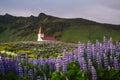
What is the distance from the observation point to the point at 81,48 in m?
15.6

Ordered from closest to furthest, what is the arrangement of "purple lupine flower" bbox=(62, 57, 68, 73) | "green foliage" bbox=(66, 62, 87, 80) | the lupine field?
"green foliage" bbox=(66, 62, 87, 80) → the lupine field → "purple lupine flower" bbox=(62, 57, 68, 73)

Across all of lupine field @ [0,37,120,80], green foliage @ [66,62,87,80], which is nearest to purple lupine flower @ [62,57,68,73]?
lupine field @ [0,37,120,80]

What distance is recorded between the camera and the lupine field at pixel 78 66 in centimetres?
1412

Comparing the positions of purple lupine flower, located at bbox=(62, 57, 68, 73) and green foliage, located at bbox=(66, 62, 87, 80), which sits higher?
purple lupine flower, located at bbox=(62, 57, 68, 73)

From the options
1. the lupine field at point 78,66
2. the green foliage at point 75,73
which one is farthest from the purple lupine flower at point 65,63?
the green foliage at point 75,73

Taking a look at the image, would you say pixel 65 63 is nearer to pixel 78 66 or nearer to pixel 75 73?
pixel 78 66

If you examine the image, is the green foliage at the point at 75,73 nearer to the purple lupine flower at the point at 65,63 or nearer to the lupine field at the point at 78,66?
the lupine field at the point at 78,66

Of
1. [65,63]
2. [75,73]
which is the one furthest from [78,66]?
[75,73]

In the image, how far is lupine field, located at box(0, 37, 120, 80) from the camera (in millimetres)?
14117

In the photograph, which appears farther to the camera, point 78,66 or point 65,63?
point 78,66

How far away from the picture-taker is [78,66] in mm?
15023

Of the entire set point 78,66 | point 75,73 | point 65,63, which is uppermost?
point 65,63

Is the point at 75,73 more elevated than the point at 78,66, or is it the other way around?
the point at 78,66

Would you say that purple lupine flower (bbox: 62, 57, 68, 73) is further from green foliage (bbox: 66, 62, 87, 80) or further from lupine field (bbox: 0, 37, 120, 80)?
green foliage (bbox: 66, 62, 87, 80)
